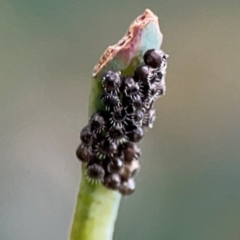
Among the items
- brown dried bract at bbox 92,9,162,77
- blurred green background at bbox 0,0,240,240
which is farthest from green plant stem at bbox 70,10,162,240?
blurred green background at bbox 0,0,240,240

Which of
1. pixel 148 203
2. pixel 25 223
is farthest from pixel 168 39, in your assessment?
pixel 25 223

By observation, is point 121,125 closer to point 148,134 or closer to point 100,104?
point 100,104

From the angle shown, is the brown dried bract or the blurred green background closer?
the brown dried bract

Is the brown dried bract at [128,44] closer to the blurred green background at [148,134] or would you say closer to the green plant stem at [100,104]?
the green plant stem at [100,104]

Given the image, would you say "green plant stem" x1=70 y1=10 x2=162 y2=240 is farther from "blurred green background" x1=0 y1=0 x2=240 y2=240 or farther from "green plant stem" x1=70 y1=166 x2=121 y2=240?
"blurred green background" x1=0 y1=0 x2=240 y2=240

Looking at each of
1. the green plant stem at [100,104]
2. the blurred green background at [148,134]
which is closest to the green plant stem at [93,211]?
the green plant stem at [100,104]

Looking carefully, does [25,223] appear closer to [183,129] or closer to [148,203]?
[148,203]
